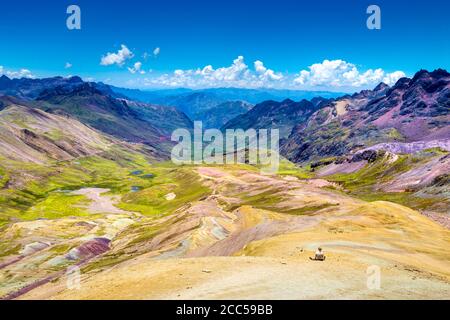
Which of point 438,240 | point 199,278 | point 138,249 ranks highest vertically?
point 199,278

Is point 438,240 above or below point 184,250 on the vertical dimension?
above

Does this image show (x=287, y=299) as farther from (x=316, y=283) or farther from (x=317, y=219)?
(x=317, y=219)
